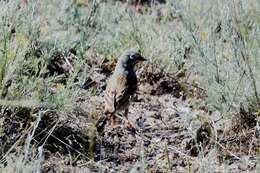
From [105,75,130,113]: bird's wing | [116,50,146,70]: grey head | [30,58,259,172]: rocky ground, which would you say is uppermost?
[116,50,146,70]: grey head

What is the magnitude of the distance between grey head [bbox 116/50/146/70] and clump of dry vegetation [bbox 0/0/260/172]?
0.35m

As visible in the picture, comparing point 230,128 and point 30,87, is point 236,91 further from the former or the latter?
point 30,87

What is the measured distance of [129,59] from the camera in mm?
5559

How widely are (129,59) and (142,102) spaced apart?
1.40ft

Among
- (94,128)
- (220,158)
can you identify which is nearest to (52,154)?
(94,128)

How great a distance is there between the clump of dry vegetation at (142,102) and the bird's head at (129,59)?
0.36m

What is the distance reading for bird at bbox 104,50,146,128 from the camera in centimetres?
504

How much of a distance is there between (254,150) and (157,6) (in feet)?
12.9

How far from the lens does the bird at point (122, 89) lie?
16.5 ft

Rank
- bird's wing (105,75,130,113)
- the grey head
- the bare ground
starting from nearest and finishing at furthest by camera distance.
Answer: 1. the bare ground
2. bird's wing (105,75,130,113)
3. the grey head

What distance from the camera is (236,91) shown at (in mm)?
4809

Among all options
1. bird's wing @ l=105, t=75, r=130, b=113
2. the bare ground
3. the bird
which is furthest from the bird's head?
the bare ground

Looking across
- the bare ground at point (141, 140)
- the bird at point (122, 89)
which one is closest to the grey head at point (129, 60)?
the bird at point (122, 89)

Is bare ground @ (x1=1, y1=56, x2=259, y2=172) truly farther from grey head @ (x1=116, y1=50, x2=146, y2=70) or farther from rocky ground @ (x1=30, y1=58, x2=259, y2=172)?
grey head @ (x1=116, y1=50, x2=146, y2=70)
